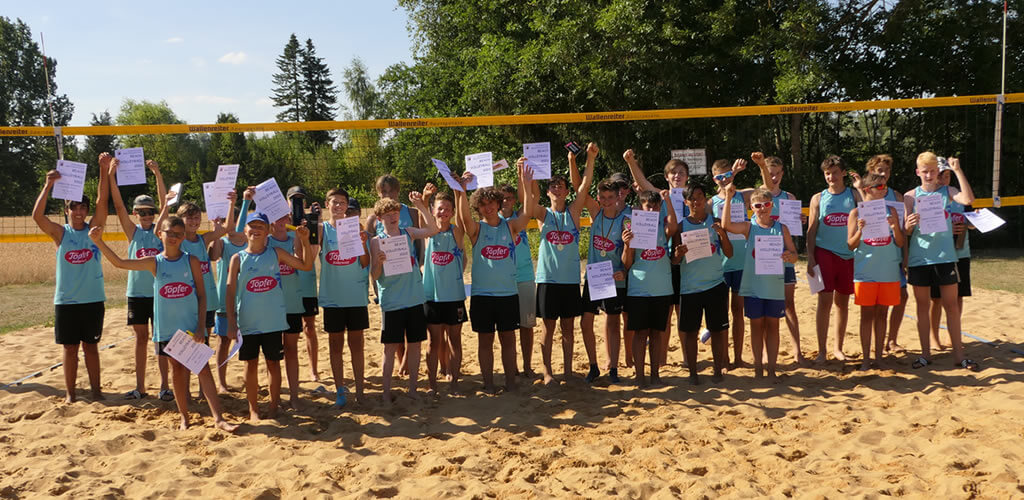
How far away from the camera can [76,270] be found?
5293mm

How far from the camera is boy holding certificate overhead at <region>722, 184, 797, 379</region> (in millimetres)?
5273

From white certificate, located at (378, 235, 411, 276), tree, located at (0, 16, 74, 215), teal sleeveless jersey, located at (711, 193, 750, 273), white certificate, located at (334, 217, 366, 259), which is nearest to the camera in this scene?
white certificate, located at (334, 217, 366, 259)

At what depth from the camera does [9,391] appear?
5.70 metres

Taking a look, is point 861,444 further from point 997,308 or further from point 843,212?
point 997,308

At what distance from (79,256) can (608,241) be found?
414cm

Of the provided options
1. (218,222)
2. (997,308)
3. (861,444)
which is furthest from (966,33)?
(218,222)

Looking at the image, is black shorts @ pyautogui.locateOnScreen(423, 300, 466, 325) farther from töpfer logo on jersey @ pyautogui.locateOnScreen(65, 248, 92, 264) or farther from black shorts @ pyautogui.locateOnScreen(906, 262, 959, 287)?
black shorts @ pyautogui.locateOnScreen(906, 262, 959, 287)

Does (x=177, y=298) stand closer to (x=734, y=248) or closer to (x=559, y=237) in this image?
(x=559, y=237)

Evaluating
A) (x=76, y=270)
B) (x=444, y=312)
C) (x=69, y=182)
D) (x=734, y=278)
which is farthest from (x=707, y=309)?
(x=69, y=182)

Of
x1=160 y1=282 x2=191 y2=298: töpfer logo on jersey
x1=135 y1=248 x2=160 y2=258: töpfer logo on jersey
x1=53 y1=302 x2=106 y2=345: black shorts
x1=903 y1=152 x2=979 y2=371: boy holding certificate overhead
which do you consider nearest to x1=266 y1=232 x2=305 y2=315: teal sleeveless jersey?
x1=160 y1=282 x2=191 y2=298: töpfer logo on jersey

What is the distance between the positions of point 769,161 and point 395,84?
23.3m

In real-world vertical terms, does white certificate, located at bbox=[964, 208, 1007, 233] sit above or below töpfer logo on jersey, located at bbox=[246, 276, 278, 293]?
above

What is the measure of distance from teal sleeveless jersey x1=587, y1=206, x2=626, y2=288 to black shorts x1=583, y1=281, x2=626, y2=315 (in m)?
0.08

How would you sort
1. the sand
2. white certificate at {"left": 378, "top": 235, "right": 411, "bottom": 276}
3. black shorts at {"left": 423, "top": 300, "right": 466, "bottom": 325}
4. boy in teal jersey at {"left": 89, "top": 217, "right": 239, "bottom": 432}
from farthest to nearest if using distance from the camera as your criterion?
black shorts at {"left": 423, "top": 300, "right": 466, "bottom": 325} < white certificate at {"left": 378, "top": 235, "right": 411, "bottom": 276} < boy in teal jersey at {"left": 89, "top": 217, "right": 239, "bottom": 432} < the sand
